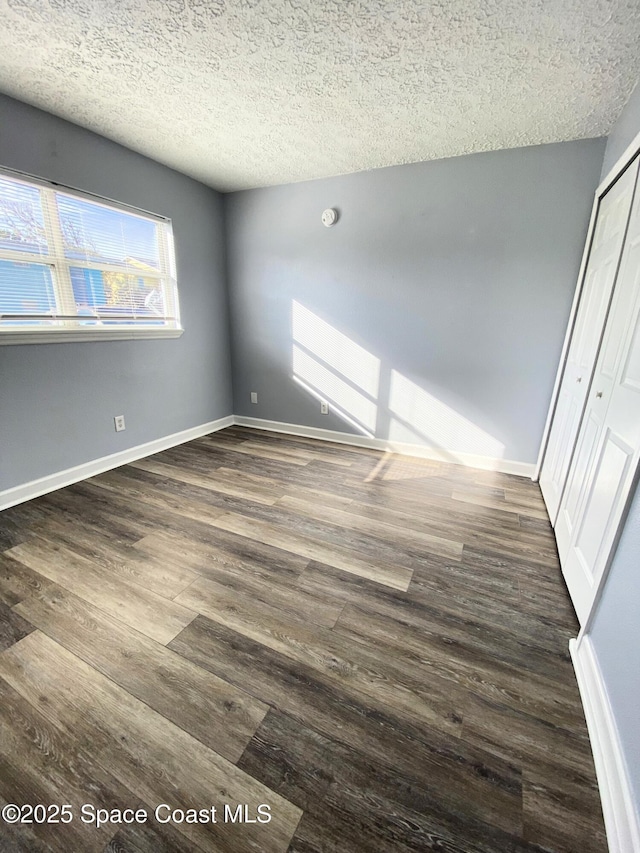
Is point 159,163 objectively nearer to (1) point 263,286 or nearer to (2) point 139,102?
(2) point 139,102

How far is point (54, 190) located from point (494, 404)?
367 cm

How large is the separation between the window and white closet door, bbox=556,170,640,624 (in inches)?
Answer: 130

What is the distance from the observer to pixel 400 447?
346 centimetres

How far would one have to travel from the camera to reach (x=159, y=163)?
297 centimetres

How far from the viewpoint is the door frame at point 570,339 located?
1252 mm

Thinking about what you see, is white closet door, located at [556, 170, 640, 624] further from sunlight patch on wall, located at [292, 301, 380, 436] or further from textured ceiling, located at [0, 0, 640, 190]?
→ sunlight patch on wall, located at [292, 301, 380, 436]

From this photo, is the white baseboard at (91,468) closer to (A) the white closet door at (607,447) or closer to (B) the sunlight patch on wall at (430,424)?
(B) the sunlight patch on wall at (430,424)

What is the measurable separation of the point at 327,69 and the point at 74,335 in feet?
7.64

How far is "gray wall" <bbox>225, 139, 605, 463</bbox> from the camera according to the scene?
2.60 metres

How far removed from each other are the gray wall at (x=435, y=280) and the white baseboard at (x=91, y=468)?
1.24 m

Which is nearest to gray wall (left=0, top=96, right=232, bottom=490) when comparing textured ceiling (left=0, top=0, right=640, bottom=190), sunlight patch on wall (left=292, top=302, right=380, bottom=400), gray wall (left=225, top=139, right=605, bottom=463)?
textured ceiling (left=0, top=0, right=640, bottom=190)

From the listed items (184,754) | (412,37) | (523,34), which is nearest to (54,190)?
(412,37)

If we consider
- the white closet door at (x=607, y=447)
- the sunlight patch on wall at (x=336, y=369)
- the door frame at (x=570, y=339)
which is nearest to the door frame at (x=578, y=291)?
the door frame at (x=570, y=339)

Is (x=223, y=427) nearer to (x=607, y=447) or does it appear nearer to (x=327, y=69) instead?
(x=327, y=69)
